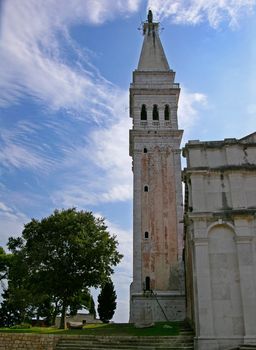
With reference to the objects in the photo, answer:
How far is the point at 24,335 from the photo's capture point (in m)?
19.7

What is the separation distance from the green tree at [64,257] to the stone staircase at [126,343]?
359 inches

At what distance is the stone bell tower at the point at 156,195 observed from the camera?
3406 centimetres

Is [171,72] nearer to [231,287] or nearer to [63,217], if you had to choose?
[63,217]

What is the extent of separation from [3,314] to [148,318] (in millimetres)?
25777

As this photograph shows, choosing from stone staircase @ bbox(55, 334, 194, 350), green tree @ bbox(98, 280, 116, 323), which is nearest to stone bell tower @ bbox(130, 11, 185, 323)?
green tree @ bbox(98, 280, 116, 323)

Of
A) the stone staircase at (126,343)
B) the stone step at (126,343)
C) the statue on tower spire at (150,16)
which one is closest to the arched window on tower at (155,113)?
the statue on tower spire at (150,16)

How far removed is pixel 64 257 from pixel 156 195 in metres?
12.7

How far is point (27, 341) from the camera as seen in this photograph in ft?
64.4

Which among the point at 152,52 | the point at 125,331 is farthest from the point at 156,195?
the point at 152,52

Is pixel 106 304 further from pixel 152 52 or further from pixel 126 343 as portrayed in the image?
pixel 152 52

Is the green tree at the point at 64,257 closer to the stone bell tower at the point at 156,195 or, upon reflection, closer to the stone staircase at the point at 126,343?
the stone bell tower at the point at 156,195

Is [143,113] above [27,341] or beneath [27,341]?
above

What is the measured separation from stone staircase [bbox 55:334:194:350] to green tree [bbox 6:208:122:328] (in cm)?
912

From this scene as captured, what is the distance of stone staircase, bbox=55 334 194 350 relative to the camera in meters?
18.1
